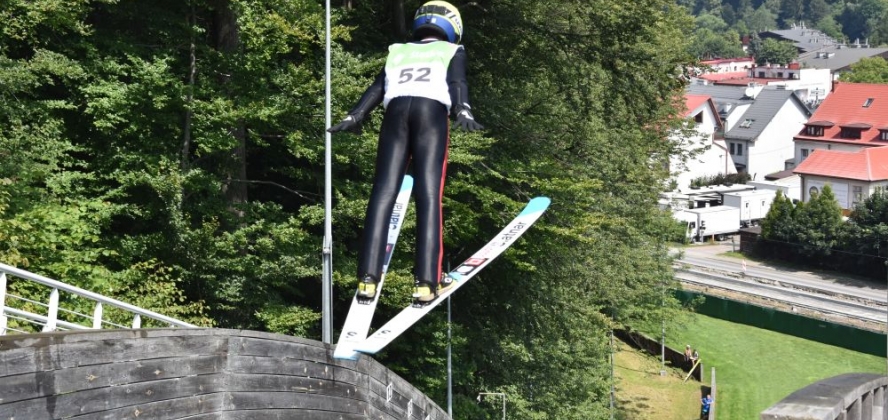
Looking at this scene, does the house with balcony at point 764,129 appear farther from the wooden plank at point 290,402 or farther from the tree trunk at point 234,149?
the wooden plank at point 290,402

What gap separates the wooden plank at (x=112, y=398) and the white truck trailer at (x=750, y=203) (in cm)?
6543

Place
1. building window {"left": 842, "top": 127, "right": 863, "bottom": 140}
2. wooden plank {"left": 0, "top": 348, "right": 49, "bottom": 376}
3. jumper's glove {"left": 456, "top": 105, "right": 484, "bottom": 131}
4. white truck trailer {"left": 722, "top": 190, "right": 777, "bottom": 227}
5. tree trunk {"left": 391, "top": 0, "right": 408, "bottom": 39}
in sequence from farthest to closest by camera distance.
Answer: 1. building window {"left": 842, "top": 127, "right": 863, "bottom": 140}
2. white truck trailer {"left": 722, "top": 190, "right": 777, "bottom": 227}
3. tree trunk {"left": 391, "top": 0, "right": 408, "bottom": 39}
4. wooden plank {"left": 0, "top": 348, "right": 49, "bottom": 376}
5. jumper's glove {"left": 456, "top": 105, "right": 484, "bottom": 131}

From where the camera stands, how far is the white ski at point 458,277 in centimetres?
1013

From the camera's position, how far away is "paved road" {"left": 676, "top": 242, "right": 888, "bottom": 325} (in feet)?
181

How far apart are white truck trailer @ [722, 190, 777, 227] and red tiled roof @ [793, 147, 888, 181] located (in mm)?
2939

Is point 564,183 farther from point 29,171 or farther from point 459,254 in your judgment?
point 29,171

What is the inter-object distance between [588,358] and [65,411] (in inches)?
776

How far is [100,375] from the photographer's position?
41.1ft

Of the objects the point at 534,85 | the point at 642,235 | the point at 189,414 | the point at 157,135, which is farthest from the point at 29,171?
the point at 642,235

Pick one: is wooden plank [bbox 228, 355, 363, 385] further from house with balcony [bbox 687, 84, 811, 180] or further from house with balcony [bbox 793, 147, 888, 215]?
house with balcony [bbox 687, 84, 811, 180]

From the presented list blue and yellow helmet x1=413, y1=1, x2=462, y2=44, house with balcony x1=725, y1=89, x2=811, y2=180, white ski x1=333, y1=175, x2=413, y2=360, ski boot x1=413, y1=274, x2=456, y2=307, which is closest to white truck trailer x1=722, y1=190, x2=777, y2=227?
house with balcony x1=725, y1=89, x2=811, y2=180

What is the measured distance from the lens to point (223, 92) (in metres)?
22.0

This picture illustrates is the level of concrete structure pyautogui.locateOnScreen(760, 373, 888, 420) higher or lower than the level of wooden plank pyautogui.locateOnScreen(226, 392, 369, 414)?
higher

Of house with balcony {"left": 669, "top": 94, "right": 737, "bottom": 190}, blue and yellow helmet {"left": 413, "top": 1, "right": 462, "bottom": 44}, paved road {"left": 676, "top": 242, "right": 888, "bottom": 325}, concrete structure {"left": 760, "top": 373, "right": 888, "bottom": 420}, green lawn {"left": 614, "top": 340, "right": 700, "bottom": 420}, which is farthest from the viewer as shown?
house with balcony {"left": 669, "top": 94, "right": 737, "bottom": 190}
